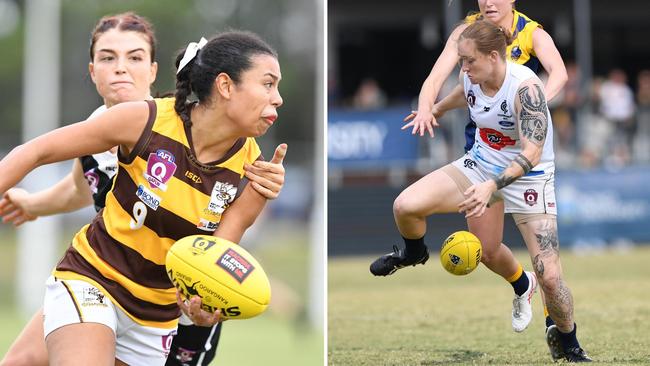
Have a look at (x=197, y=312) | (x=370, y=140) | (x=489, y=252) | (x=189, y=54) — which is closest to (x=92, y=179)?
(x=189, y=54)

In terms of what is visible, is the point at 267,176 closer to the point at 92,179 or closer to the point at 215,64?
the point at 215,64

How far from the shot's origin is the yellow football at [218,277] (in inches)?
180

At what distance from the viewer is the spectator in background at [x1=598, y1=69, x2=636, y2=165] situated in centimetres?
1894

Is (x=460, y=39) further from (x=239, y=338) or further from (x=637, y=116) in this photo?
(x=637, y=116)

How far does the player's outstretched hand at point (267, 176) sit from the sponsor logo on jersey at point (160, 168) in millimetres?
348

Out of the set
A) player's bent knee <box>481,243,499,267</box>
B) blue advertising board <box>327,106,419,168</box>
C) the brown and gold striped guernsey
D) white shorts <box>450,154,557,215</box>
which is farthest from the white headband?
blue advertising board <box>327,106,419,168</box>

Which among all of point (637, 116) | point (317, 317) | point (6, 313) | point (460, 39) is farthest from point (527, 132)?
point (637, 116)

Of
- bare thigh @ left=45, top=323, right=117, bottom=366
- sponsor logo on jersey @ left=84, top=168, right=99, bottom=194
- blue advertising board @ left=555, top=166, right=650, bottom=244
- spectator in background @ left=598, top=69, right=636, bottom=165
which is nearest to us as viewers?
bare thigh @ left=45, top=323, right=117, bottom=366

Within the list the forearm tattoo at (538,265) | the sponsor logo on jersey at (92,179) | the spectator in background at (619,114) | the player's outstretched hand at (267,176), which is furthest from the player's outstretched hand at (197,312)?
the spectator in background at (619,114)

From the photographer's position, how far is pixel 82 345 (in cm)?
459

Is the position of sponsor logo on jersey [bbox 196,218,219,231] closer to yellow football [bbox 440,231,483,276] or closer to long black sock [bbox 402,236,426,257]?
yellow football [bbox 440,231,483,276]

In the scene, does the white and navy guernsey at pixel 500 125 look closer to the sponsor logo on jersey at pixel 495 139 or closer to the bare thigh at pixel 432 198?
the sponsor logo on jersey at pixel 495 139

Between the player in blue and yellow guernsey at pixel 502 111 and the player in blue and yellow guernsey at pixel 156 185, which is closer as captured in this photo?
the player in blue and yellow guernsey at pixel 156 185

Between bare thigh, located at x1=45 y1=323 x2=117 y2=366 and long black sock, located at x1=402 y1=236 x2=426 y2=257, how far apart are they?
2.66 m
